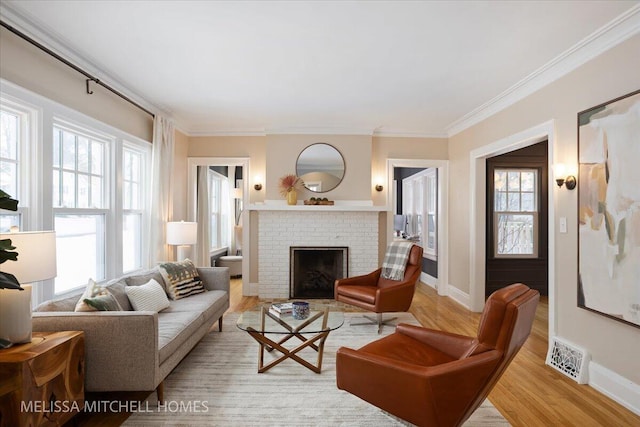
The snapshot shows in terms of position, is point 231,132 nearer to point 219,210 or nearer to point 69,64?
point 219,210

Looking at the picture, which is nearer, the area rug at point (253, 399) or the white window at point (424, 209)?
the area rug at point (253, 399)

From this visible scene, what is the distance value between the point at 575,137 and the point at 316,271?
3.81 m

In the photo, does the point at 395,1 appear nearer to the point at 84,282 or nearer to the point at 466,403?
the point at 466,403

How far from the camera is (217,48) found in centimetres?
278

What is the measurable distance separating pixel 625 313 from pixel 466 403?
5.19 feet

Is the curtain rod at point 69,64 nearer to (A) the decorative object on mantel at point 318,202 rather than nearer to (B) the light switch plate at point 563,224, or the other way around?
(A) the decorative object on mantel at point 318,202

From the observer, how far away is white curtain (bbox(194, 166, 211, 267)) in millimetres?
5961

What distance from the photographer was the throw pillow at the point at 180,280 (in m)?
3.44

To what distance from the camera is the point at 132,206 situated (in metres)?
4.11

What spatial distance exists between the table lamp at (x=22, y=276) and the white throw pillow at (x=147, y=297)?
984 mm

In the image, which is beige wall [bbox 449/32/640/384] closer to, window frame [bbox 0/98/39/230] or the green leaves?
the green leaves

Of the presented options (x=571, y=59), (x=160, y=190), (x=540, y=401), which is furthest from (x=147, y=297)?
(x=571, y=59)

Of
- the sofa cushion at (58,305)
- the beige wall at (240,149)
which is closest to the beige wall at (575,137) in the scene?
the beige wall at (240,149)

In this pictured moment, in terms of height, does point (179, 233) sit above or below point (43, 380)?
above
